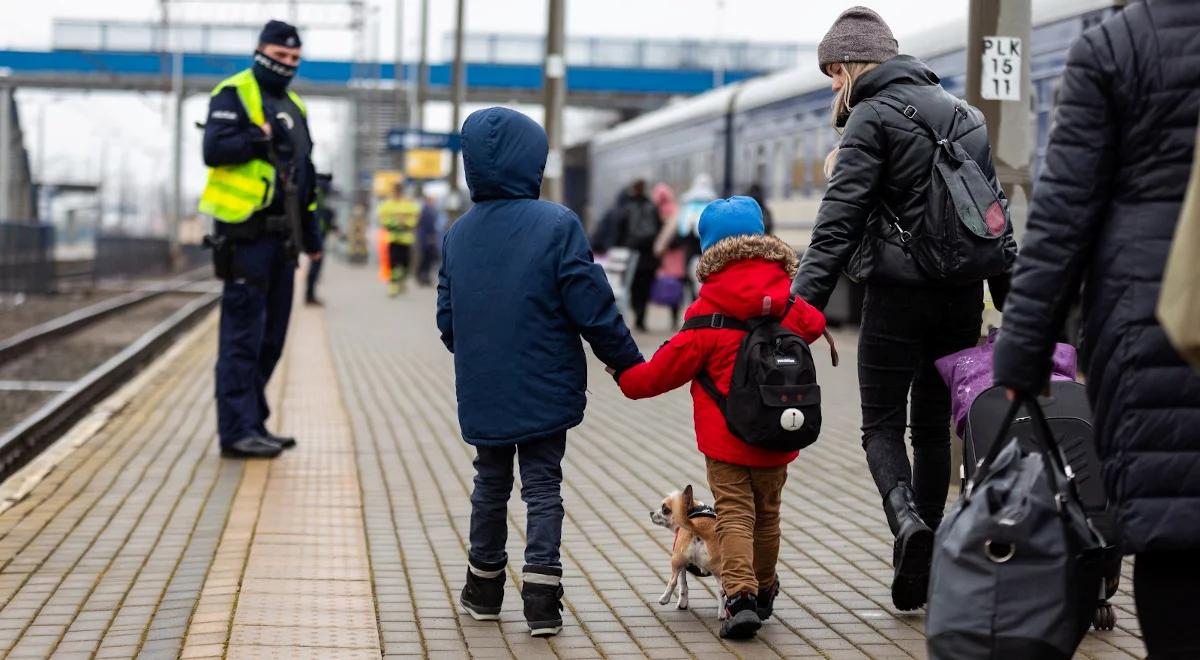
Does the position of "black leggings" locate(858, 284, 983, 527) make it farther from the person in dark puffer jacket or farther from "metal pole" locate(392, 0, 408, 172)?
"metal pole" locate(392, 0, 408, 172)

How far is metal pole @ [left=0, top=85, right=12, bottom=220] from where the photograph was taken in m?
35.1

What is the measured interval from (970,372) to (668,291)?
574 inches

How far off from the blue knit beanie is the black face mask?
4162 millimetres

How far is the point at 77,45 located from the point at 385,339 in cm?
4689

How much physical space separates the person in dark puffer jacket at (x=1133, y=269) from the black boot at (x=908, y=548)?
183 centimetres

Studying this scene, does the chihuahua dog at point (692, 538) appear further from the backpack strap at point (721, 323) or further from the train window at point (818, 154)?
the train window at point (818, 154)

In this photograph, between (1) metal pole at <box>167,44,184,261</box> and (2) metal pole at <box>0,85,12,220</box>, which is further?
(1) metal pole at <box>167,44,184,261</box>

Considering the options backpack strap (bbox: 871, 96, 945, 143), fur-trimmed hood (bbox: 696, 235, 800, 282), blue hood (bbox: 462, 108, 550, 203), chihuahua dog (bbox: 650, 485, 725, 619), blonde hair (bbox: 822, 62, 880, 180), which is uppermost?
blonde hair (bbox: 822, 62, 880, 180)

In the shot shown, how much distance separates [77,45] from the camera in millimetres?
63344

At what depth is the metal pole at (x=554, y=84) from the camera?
19.6m

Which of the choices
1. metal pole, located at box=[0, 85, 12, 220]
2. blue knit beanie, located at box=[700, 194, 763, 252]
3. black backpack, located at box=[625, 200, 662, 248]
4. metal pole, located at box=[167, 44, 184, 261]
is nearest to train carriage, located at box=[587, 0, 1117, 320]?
black backpack, located at box=[625, 200, 662, 248]

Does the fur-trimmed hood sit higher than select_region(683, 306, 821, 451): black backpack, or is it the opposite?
the fur-trimmed hood

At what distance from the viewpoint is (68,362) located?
17484 millimetres

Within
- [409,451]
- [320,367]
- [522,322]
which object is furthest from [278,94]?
[320,367]
